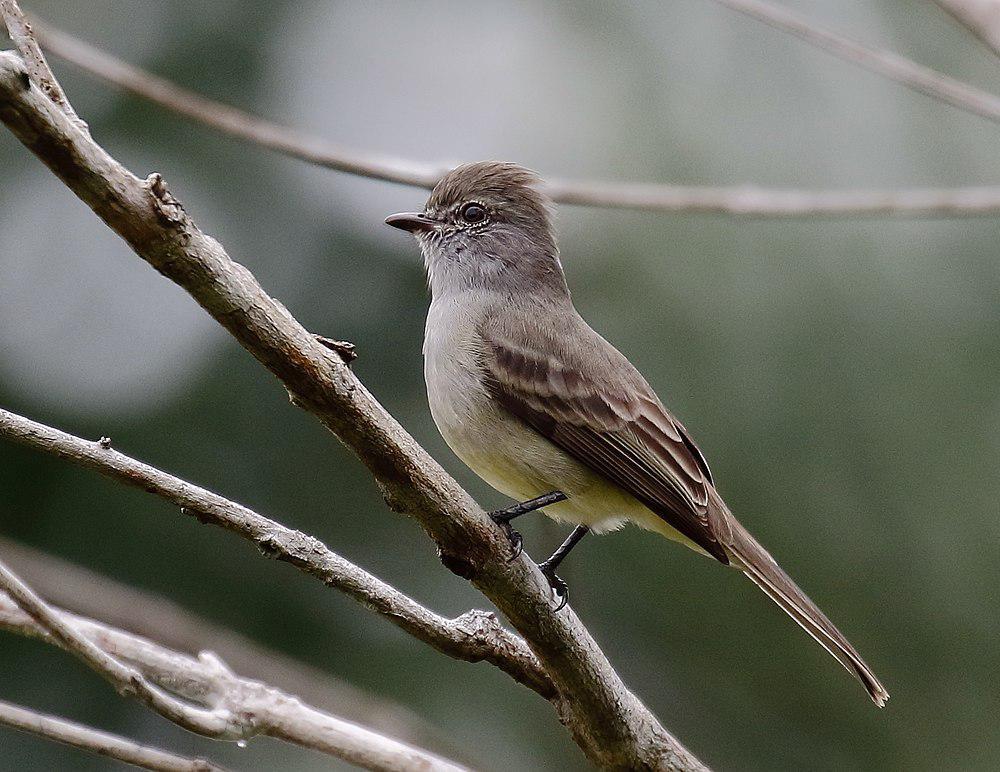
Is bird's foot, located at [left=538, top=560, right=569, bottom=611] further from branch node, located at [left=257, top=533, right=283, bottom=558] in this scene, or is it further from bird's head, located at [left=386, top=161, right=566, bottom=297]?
bird's head, located at [left=386, top=161, right=566, bottom=297]

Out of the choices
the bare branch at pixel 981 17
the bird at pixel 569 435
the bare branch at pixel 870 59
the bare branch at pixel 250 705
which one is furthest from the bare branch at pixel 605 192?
the bare branch at pixel 250 705

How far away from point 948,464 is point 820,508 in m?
0.70

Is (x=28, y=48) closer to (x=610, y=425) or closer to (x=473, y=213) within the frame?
(x=610, y=425)

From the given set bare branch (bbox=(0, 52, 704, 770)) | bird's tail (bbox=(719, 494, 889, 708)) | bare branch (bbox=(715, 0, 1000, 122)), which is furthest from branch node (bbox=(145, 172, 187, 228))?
bird's tail (bbox=(719, 494, 889, 708))

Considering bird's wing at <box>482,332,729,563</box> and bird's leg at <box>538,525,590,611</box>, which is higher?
bird's wing at <box>482,332,729,563</box>

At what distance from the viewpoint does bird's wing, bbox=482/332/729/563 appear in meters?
4.21

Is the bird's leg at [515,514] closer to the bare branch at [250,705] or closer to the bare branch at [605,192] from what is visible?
the bare branch at [250,705]

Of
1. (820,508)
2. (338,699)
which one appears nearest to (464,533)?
(338,699)

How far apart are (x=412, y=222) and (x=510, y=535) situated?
235 centimetres

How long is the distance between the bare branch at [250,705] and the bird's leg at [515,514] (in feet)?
2.05

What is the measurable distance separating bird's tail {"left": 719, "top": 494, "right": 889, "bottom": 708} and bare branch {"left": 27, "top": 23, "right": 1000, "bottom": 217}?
1.24 m

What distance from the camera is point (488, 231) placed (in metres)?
5.34

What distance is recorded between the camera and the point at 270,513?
18.8 ft

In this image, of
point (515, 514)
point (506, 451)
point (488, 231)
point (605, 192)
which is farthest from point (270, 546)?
point (488, 231)
